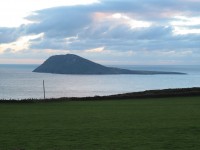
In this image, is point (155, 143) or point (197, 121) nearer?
point (155, 143)

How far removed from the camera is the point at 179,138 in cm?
1159

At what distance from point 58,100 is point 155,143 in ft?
74.0

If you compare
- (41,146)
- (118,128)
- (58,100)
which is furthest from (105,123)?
(58,100)

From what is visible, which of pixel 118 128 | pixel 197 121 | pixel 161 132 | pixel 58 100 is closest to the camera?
pixel 161 132

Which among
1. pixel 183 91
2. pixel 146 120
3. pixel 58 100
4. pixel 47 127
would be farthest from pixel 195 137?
pixel 183 91

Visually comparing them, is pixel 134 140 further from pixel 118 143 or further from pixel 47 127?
pixel 47 127

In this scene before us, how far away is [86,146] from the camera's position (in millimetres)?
10547

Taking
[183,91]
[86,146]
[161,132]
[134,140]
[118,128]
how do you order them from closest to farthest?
[86,146], [134,140], [161,132], [118,128], [183,91]

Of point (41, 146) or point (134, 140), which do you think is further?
point (134, 140)

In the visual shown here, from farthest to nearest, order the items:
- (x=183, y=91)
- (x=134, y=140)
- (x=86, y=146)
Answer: (x=183, y=91), (x=134, y=140), (x=86, y=146)

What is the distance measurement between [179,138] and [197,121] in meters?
Result: 4.43

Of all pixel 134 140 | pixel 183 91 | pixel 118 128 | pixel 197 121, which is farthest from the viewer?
pixel 183 91

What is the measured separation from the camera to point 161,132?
508 inches

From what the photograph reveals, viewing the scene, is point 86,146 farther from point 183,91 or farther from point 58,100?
point 183,91
